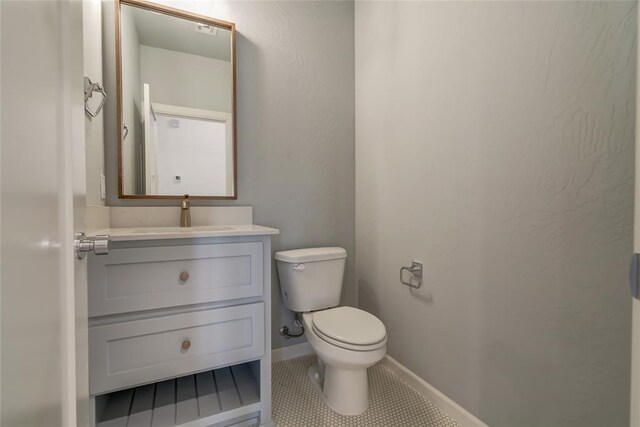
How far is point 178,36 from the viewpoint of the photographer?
58.6 inches

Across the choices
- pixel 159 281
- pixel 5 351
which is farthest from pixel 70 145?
pixel 159 281

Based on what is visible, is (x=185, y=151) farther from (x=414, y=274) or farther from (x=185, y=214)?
(x=414, y=274)

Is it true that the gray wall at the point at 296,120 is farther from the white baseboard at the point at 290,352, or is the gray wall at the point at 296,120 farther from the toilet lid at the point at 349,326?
the toilet lid at the point at 349,326

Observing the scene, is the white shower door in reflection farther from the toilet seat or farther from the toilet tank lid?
the toilet seat

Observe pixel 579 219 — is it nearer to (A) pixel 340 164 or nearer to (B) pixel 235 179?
(A) pixel 340 164

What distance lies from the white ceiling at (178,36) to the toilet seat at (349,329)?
1545mm

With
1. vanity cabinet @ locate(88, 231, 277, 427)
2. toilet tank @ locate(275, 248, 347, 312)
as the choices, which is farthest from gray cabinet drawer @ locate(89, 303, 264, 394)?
toilet tank @ locate(275, 248, 347, 312)

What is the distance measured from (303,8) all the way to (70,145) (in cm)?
179

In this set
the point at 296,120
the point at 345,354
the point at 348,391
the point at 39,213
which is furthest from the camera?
the point at 296,120

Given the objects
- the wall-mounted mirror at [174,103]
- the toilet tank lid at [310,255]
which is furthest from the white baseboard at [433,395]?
the wall-mounted mirror at [174,103]

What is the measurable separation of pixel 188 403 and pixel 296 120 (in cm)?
161

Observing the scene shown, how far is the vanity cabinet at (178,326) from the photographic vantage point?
0.96 m

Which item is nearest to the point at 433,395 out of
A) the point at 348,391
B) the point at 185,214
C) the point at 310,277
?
the point at 348,391

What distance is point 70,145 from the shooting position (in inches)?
19.2
